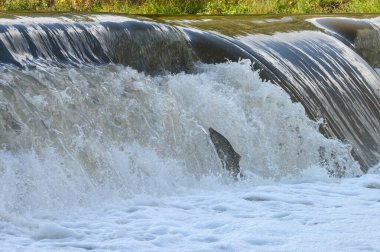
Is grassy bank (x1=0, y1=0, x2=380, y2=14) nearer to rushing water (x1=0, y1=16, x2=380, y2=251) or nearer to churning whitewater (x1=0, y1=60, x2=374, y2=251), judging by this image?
rushing water (x1=0, y1=16, x2=380, y2=251)

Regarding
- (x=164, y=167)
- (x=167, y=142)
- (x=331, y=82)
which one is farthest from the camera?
(x=331, y=82)

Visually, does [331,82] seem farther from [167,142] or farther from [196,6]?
[196,6]

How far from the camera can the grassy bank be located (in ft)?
58.1

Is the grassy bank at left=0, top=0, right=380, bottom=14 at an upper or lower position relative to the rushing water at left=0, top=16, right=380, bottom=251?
lower

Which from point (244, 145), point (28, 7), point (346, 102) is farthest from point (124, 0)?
point (244, 145)

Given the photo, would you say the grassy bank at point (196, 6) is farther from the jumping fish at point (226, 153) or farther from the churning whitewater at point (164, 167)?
the jumping fish at point (226, 153)

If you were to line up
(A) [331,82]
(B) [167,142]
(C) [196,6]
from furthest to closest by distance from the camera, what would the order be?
(C) [196,6] < (A) [331,82] < (B) [167,142]

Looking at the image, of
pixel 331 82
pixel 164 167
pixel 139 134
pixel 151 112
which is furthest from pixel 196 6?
pixel 164 167

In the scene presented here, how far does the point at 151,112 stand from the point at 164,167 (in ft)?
1.73

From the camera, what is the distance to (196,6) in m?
18.4

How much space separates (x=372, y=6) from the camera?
56.0ft

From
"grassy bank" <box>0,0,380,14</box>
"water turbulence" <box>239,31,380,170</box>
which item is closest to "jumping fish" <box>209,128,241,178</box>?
"water turbulence" <box>239,31,380,170</box>

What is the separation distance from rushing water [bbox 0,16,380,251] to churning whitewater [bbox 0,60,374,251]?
1 cm

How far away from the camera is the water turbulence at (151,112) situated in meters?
6.14
